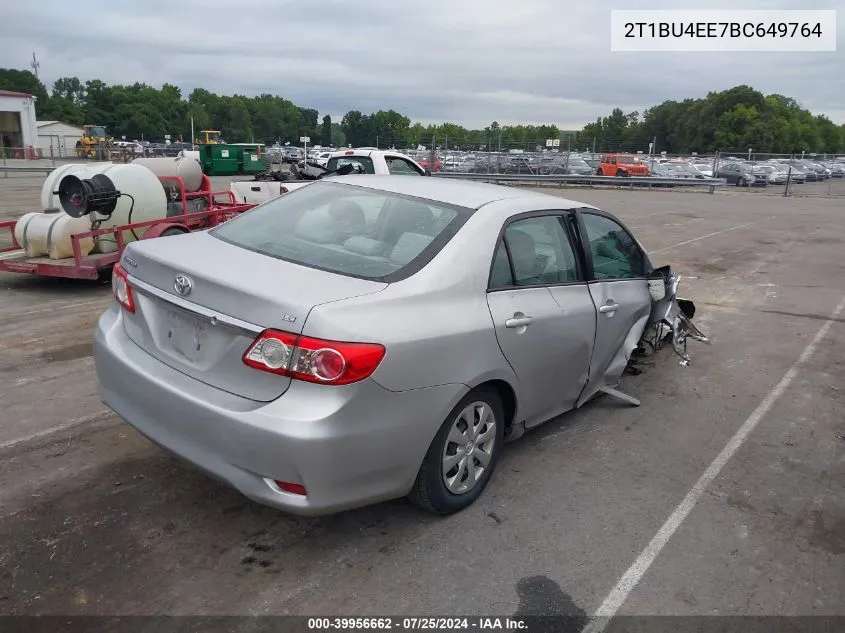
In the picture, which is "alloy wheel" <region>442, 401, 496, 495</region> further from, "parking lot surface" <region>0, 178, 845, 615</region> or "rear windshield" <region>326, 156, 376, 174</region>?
"rear windshield" <region>326, 156, 376, 174</region>

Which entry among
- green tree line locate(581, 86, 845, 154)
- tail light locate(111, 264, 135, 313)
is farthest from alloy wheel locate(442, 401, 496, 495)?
green tree line locate(581, 86, 845, 154)

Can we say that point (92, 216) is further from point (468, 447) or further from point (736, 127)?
point (736, 127)

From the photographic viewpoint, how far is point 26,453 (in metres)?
3.84

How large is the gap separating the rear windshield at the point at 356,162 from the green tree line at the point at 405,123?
25.5m

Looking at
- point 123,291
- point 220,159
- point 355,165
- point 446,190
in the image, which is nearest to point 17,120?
point 220,159

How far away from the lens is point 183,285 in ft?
9.71

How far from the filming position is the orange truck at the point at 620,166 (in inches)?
1351

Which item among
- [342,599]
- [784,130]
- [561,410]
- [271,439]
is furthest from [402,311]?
[784,130]

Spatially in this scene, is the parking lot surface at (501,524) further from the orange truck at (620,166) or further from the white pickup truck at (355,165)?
the orange truck at (620,166)

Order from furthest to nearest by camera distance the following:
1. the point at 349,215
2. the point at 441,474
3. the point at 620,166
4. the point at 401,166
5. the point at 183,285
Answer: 1. the point at 620,166
2. the point at 401,166
3. the point at 349,215
4. the point at 441,474
5. the point at 183,285

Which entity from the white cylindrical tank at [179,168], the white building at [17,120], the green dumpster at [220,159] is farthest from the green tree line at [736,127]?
the white cylindrical tank at [179,168]

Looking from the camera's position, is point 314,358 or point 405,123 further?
point 405,123

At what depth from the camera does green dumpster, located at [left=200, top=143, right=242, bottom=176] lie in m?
34.5

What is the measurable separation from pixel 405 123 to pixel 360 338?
91.2m
